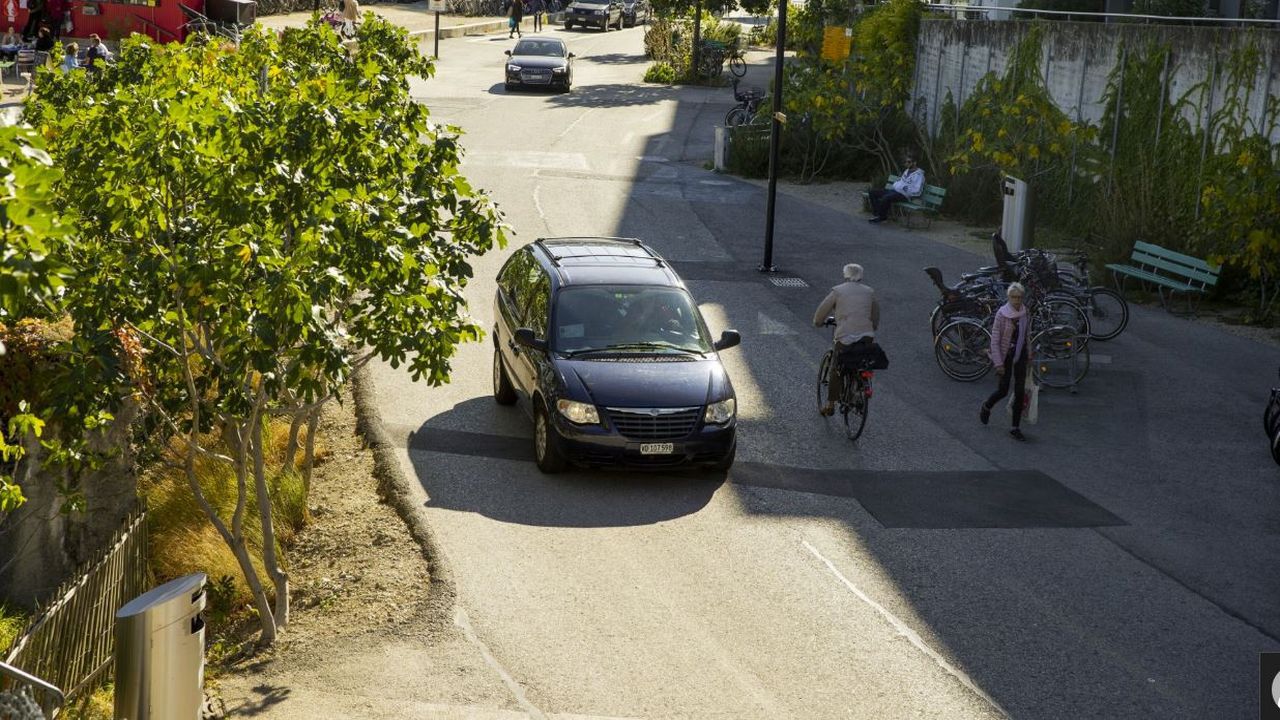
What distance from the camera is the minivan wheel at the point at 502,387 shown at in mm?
16016

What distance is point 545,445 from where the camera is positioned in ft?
45.4

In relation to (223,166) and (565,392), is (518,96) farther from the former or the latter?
(223,166)

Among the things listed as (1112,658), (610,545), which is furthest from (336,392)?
(1112,658)

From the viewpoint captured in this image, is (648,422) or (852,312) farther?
(852,312)

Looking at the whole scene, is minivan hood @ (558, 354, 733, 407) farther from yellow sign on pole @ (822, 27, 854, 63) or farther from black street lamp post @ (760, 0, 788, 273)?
yellow sign on pole @ (822, 27, 854, 63)

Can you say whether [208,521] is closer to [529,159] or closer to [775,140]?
[775,140]

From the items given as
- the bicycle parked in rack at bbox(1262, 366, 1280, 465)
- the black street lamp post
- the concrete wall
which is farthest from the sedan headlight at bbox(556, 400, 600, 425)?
the concrete wall

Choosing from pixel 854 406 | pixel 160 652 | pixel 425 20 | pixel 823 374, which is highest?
pixel 425 20

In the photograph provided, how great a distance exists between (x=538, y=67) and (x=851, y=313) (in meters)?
30.6

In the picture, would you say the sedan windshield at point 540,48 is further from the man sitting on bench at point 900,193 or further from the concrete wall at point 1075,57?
the man sitting on bench at point 900,193

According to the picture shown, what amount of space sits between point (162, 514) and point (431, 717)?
16.3 feet

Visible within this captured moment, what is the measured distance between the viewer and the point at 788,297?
21.8m

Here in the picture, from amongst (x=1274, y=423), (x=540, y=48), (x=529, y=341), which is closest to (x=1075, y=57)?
(x=1274, y=423)

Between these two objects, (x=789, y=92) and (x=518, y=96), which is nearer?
(x=789, y=92)
